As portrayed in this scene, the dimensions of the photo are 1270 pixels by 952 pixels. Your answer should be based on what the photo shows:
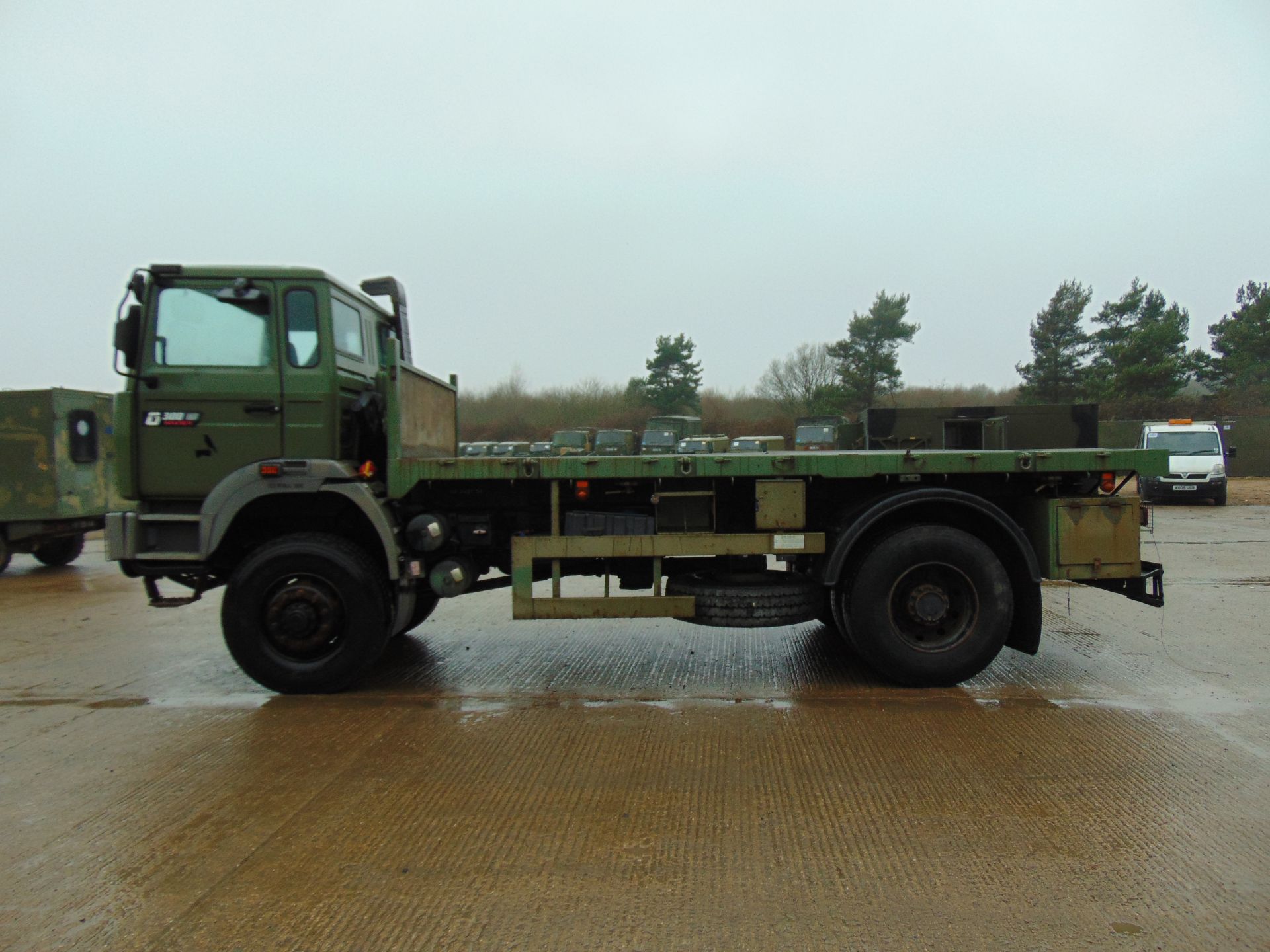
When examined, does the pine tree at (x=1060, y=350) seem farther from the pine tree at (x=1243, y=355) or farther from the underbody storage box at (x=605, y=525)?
the underbody storage box at (x=605, y=525)

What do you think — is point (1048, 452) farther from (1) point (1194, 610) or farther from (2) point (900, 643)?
(1) point (1194, 610)

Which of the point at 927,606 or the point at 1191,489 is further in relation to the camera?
the point at 1191,489

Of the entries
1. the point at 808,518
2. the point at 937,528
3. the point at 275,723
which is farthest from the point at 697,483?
the point at 275,723

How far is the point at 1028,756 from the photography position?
400cm

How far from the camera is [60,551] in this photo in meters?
11.9

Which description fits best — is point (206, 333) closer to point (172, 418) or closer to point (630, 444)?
point (172, 418)

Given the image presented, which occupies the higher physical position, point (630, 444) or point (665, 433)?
point (665, 433)

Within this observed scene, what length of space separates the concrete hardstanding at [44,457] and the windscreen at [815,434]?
19.7 metres

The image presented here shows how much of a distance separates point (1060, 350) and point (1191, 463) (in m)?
22.2

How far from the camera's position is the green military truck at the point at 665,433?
27.0m

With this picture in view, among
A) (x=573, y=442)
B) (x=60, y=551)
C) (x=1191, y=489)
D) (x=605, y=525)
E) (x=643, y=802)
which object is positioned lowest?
(x=643, y=802)

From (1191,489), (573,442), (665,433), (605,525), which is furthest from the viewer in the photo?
(573,442)

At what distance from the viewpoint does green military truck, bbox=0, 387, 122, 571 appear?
10641 millimetres

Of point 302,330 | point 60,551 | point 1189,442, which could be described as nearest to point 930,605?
point 302,330
